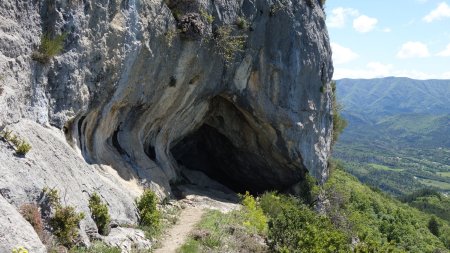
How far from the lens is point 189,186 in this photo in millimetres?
30094

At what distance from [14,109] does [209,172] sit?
28091 millimetres

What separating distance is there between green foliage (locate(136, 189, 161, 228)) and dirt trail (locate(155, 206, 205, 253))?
776mm

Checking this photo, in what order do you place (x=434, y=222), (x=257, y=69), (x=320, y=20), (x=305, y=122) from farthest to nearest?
1. (x=434, y=222)
2. (x=320, y=20)
3. (x=305, y=122)
4. (x=257, y=69)

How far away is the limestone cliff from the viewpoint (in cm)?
1358

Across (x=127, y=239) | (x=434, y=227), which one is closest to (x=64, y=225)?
(x=127, y=239)

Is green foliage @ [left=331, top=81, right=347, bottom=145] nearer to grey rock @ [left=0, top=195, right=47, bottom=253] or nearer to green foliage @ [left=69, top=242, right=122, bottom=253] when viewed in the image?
green foliage @ [left=69, top=242, right=122, bottom=253]

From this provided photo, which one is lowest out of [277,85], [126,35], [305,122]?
[305,122]

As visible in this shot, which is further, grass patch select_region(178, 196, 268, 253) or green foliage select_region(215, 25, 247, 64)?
green foliage select_region(215, 25, 247, 64)

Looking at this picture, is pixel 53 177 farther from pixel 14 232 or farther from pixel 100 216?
pixel 14 232

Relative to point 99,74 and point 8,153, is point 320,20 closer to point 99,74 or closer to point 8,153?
point 99,74

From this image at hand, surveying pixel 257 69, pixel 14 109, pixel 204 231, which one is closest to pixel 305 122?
pixel 257 69

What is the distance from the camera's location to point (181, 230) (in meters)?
18.7

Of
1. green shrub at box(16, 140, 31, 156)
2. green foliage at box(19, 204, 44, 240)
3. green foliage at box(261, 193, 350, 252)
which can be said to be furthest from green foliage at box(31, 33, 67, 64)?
green foliage at box(261, 193, 350, 252)

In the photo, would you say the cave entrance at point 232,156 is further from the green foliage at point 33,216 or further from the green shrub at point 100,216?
the green foliage at point 33,216
